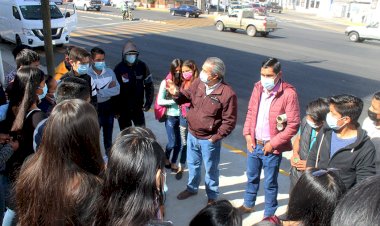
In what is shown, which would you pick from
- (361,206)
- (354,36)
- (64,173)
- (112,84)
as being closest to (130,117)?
(112,84)

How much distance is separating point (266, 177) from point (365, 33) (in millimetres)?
23027

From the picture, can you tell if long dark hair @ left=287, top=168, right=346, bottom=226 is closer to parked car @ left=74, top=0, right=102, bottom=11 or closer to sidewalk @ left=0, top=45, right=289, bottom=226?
sidewalk @ left=0, top=45, right=289, bottom=226

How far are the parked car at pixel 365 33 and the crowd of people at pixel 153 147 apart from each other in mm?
22522

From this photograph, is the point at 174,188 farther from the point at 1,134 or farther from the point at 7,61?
the point at 7,61

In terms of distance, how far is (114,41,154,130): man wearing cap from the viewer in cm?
496

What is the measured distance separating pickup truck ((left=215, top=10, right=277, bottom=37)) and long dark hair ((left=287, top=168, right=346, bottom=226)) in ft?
70.1

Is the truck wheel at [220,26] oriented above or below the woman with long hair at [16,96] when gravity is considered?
below

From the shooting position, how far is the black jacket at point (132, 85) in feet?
16.4

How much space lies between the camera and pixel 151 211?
1.77 metres

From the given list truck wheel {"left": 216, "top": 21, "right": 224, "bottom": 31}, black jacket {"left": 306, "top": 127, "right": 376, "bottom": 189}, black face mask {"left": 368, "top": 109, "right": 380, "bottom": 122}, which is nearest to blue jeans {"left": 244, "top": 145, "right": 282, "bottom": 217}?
black jacket {"left": 306, "top": 127, "right": 376, "bottom": 189}

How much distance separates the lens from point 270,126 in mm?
3855

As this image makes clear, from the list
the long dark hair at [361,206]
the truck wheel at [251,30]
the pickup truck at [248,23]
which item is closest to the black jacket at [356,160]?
the long dark hair at [361,206]

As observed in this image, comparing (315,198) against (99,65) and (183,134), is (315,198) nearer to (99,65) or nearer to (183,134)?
(183,134)

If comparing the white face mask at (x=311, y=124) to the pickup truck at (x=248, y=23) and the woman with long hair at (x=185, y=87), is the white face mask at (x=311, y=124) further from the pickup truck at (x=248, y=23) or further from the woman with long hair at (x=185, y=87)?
the pickup truck at (x=248, y=23)
